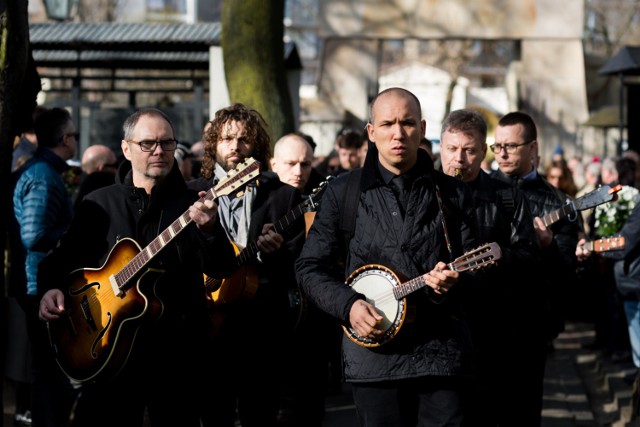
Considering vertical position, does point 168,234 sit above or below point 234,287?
above

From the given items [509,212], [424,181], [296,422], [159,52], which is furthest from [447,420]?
[159,52]

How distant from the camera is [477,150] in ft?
23.4

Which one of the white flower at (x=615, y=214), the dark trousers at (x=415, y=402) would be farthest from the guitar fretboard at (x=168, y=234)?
the white flower at (x=615, y=214)

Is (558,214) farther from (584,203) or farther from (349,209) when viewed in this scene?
(349,209)

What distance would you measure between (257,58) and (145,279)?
7.19 metres

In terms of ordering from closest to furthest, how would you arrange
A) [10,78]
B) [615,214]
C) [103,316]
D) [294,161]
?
[103,316], [10,78], [294,161], [615,214]

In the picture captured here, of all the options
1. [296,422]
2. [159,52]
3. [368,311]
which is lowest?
[296,422]

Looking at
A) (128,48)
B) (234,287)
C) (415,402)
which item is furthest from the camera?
(128,48)

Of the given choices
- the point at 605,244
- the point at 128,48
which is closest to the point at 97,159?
the point at 605,244

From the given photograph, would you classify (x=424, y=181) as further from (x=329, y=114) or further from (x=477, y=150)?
(x=329, y=114)

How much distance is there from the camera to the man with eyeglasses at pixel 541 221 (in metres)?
7.44

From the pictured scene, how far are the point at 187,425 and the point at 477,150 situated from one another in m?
2.28

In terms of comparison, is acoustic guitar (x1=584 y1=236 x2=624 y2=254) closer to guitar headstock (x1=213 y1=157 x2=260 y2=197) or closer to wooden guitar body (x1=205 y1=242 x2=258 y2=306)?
wooden guitar body (x1=205 y1=242 x2=258 y2=306)

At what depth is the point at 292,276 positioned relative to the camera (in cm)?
755
